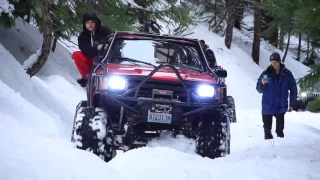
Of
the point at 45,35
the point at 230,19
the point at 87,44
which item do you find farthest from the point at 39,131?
the point at 230,19

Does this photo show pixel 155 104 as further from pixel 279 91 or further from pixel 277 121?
pixel 277 121

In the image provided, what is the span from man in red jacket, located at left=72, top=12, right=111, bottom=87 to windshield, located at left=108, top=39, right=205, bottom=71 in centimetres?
87

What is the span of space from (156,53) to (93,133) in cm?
189

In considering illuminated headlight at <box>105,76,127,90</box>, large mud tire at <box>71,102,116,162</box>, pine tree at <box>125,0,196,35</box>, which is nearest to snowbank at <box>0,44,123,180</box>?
large mud tire at <box>71,102,116,162</box>

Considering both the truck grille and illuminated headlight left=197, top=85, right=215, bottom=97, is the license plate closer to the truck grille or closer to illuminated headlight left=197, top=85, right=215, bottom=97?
the truck grille

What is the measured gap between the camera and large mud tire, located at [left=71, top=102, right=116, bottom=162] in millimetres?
5594

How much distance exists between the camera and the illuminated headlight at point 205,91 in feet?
19.6

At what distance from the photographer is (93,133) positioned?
5.61m

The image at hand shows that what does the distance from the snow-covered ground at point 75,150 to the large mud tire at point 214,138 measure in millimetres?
198

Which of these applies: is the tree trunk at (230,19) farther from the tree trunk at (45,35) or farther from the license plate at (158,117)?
the license plate at (158,117)

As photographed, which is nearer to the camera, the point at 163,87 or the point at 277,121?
the point at 163,87

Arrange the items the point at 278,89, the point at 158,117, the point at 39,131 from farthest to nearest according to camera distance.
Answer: the point at 278,89 < the point at 39,131 < the point at 158,117

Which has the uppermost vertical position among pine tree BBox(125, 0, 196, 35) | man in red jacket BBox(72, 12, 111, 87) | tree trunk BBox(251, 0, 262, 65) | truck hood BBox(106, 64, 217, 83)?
tree trunk BBox(251, 0, 262, 65)

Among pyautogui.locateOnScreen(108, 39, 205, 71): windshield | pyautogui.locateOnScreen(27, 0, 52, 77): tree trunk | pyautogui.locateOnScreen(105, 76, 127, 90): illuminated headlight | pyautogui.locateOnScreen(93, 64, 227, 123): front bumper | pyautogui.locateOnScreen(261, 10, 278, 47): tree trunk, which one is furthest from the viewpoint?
pyautogui.locateOnScreen(261, 10, 278, 47): tree trunk
